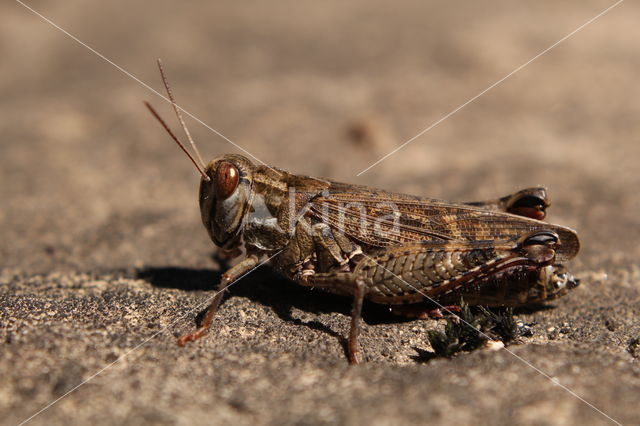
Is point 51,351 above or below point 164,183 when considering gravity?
below

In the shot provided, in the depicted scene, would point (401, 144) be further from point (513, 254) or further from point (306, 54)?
point (513, 254)

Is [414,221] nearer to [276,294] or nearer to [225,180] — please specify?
[276,294]

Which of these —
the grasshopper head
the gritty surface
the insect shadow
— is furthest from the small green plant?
the grasshopper head

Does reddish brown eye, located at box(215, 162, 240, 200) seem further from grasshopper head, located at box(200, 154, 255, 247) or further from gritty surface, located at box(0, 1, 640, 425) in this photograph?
gritty surface, located at box(0, 1, 640, 425)

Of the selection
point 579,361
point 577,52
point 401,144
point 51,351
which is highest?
point 577,52

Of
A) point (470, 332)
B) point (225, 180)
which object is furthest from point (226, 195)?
point (470, 332)

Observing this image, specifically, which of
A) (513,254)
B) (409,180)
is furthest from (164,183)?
(513,254)
